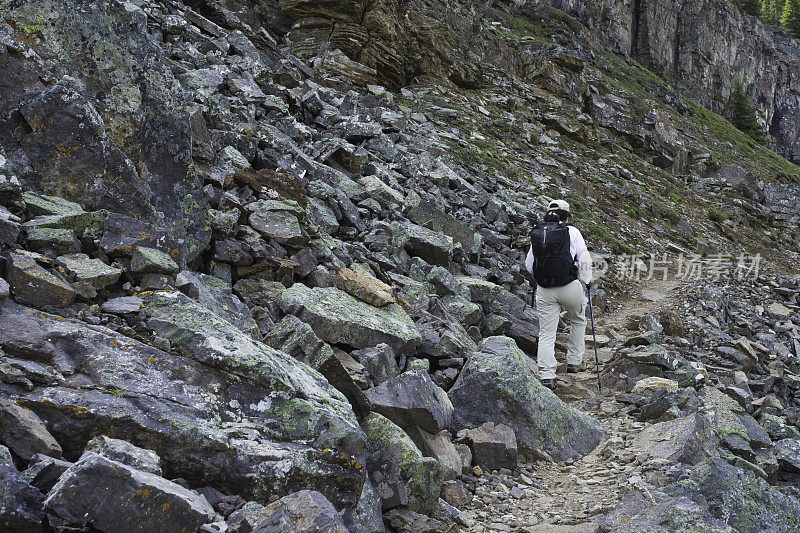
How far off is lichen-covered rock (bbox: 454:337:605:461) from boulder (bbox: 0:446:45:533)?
4680mm

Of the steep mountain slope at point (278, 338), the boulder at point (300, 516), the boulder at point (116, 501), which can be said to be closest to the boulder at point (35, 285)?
the steep mountain slope at point (278, 338)

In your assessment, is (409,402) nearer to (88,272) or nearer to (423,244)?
(88,272)

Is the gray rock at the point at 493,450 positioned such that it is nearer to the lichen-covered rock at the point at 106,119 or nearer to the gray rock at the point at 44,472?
the lichen-covered rock at the point at 106,119

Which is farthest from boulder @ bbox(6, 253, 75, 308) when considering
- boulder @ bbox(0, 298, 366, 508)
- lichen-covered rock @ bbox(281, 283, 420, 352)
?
lichen-covered rock @ bbox(281, 283, 420, 352)

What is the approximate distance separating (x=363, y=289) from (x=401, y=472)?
11.7 ft

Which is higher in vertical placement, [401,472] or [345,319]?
[345,319]

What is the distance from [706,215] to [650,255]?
1545 centimetres

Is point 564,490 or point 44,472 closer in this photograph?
point 44,472

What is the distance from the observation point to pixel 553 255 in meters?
9.66

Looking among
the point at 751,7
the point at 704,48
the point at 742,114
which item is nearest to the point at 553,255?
the point at 704,48

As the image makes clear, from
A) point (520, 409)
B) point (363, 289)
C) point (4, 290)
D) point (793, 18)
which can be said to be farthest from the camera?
point (793, 18)

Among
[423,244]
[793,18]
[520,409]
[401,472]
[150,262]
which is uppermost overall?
[793,18]

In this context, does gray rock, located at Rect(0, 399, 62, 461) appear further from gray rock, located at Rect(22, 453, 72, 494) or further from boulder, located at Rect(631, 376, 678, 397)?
boulder, located at Rect(631, 376, 678, 397)

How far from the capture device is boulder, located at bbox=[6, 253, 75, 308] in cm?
434
